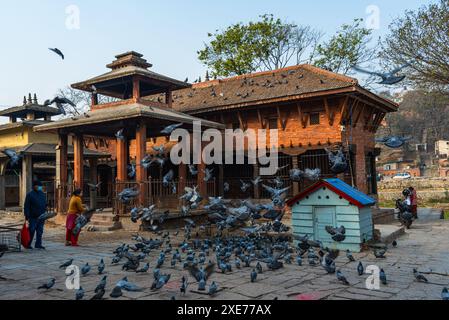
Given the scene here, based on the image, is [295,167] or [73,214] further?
[295,167]

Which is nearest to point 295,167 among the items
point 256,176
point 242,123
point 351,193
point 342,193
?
point 256,176

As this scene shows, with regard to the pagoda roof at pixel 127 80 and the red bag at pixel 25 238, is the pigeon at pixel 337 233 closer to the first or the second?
the red bag at pixel 25 238

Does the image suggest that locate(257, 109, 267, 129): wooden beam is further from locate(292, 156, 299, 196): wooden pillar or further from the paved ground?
the paved ground

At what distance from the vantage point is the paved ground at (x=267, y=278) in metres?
6.00

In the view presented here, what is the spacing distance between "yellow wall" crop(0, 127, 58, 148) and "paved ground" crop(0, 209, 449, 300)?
49.1 ft

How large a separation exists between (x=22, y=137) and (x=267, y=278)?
21478 mm

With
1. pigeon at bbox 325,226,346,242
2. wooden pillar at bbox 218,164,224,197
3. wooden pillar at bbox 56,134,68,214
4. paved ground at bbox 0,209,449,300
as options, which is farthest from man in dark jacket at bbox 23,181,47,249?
wooden pillar at bbox 218,164,224,197

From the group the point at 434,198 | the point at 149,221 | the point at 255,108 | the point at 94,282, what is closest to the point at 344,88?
the point at 255,108

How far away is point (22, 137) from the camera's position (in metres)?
23.9

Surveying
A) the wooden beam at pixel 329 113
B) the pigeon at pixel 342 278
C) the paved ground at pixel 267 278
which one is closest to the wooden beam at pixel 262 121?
the wooden beam at pixel 329 113

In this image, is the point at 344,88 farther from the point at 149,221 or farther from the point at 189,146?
the point at 149,221

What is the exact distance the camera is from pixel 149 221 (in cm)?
1449

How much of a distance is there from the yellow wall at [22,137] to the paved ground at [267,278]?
49.1 feet

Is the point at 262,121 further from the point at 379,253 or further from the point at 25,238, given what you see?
the point at 25,238
